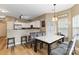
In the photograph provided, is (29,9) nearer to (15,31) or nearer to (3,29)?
(15,31)

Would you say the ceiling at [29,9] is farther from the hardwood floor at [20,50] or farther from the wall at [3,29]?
the hardwood floor at [20,50]

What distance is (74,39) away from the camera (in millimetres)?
1479

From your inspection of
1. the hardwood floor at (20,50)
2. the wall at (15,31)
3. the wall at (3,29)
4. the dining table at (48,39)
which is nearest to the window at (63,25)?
the dining table at (48,39)

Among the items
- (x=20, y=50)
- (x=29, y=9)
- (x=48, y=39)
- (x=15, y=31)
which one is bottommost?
(x=20, y=50)

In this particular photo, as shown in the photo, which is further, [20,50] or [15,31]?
[15,31]

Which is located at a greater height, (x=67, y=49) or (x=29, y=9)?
(x=29, y=9)

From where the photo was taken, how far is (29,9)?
1553mm

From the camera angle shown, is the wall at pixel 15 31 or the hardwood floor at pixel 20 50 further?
the wall at pixel 15 31

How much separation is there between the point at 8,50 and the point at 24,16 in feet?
2.31

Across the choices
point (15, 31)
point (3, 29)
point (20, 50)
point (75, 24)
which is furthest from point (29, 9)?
point (75, 24)

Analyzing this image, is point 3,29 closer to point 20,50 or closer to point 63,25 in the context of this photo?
point 20,50

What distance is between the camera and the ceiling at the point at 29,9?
1.43m

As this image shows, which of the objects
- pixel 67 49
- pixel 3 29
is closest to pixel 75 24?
pixel 67 49
